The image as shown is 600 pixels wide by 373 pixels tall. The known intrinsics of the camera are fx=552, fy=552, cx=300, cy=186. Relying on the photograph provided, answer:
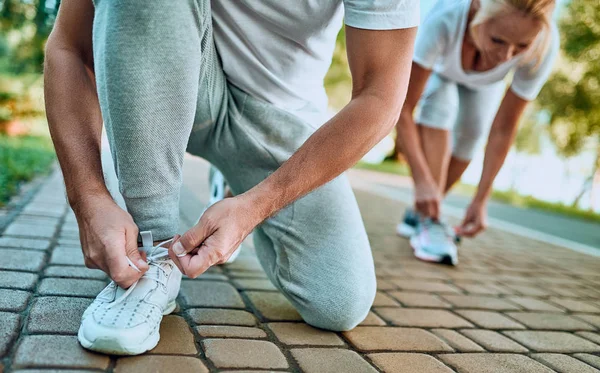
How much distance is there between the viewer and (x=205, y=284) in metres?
2.08

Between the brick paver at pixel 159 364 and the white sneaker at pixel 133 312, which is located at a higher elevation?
the white sneaker at pixel 133 312

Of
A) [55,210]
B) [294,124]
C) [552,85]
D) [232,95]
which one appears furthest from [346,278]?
[552,85]

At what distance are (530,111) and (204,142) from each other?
58.9 feet

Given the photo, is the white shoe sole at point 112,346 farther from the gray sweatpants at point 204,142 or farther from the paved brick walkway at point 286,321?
the gray sweatpants at point 204,142

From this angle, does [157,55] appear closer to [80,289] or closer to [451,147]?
[80,289]

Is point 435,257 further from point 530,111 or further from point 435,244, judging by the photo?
point 530,111

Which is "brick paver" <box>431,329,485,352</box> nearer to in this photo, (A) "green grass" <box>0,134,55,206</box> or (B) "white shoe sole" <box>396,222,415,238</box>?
(B) "white shoe sole" <box>396,222,415,238</box>

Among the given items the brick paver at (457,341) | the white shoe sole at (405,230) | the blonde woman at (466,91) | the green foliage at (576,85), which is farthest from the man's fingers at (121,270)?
the green foliage at (576,85)

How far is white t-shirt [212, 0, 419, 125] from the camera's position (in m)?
1.57

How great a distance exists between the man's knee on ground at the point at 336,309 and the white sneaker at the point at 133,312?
45 cm

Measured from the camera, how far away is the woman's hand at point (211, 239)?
1.32 meters

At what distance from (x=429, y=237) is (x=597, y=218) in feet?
23.8

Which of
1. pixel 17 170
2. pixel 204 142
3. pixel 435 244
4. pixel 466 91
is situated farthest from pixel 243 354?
pixel 17 170

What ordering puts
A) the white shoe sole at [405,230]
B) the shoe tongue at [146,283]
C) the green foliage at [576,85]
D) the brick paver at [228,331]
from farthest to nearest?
the green foliage at [576,85]
the white shoe sole at [405,230]
the brick paver at [228,331]
the shoe tongue at [146,283]
